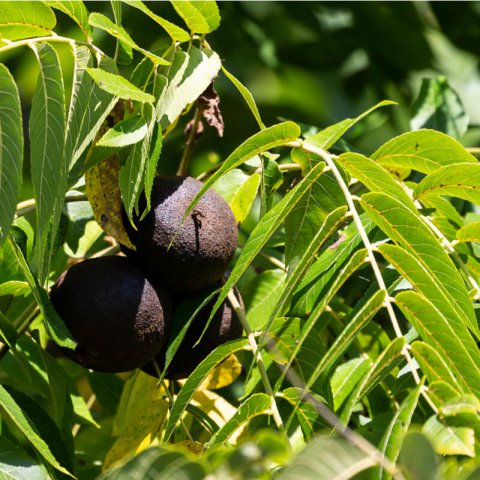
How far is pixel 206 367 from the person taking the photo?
1360 millimetres

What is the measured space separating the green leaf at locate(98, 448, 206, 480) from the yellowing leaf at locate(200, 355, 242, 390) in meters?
0.92

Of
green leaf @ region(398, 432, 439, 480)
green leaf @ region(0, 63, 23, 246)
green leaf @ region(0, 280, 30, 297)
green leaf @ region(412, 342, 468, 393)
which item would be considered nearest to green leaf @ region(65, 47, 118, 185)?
green leaf @ region(0, 63, 23, 246)

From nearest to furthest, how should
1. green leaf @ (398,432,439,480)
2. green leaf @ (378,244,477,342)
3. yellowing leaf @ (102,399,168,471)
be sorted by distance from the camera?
1. green leaf @ (398,432,439,480)
2. green leaf @ (378,244,477,342)
3. yellowing leaf @ (102,399,168,471)

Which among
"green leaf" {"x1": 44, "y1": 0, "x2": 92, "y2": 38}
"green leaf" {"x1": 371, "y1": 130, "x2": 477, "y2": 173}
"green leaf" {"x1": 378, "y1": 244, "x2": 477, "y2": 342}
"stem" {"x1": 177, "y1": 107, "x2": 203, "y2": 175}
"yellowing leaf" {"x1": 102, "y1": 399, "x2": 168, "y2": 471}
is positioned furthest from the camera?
"stem" {"x1": 177, "y1": 107, "x2": 203, "y2": 175}

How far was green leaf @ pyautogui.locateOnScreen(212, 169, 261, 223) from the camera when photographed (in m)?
1.88

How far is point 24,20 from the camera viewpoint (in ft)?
4.64

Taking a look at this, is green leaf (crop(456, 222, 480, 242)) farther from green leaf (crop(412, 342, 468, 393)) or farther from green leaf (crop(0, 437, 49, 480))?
green leaf (crop(0, 437, 49, 480))

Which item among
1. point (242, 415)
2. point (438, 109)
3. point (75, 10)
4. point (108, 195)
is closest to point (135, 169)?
point (108, 195)

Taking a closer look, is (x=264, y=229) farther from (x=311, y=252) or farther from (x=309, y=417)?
(x=309, y=417)

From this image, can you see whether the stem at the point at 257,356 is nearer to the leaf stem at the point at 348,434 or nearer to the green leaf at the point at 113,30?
the leaf stem at the point at 348,434

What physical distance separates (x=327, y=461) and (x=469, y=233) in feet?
2.44

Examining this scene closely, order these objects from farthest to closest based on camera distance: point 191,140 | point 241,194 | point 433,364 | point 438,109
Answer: point 438,109 → point 191,140 → point 241,194 → point 433,364

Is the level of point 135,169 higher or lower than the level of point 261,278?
higher

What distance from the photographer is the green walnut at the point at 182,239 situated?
1.54 metres
